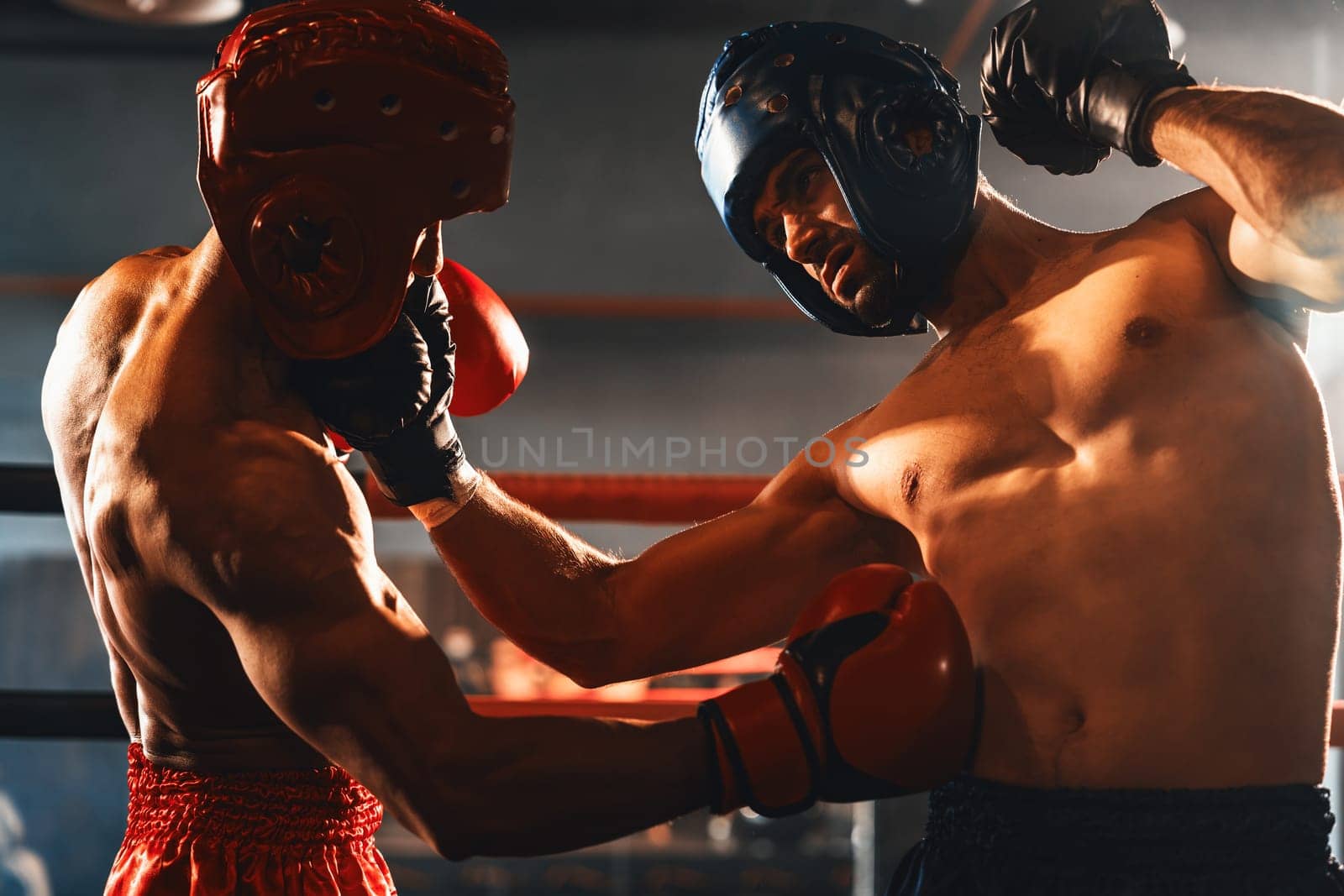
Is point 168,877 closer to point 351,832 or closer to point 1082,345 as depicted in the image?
point 351,832

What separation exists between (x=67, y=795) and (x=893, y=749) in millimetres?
5938

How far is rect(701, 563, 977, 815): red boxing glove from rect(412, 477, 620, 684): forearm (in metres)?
0.49

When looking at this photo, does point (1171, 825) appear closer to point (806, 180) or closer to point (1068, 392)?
point (1068, 392)

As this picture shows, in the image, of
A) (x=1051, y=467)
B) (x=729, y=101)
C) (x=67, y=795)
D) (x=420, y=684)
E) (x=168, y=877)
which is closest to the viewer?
(x=420, y=684)

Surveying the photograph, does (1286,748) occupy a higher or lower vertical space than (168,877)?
higher

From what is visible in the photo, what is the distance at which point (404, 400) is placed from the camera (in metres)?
1.38

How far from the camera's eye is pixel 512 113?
4.19ft

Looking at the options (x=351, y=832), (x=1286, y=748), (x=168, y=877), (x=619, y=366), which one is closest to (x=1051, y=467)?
(x=1286, y=748)

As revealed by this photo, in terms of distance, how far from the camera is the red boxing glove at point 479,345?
1729 millimetres

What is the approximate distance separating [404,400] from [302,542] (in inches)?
12.0

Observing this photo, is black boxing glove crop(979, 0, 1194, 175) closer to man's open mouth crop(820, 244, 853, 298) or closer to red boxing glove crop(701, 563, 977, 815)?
man's open mouth crop(820, 244, 853, 298)

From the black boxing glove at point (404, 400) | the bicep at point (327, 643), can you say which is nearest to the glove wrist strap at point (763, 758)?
the bicep at point (327, 643)

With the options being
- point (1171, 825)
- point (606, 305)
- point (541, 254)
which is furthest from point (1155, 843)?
point (541, 254)

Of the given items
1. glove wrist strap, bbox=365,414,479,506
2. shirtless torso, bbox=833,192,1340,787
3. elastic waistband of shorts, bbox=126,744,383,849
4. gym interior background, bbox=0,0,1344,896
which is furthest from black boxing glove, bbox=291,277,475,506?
gym interior background, bbox=0,0,1344,896
